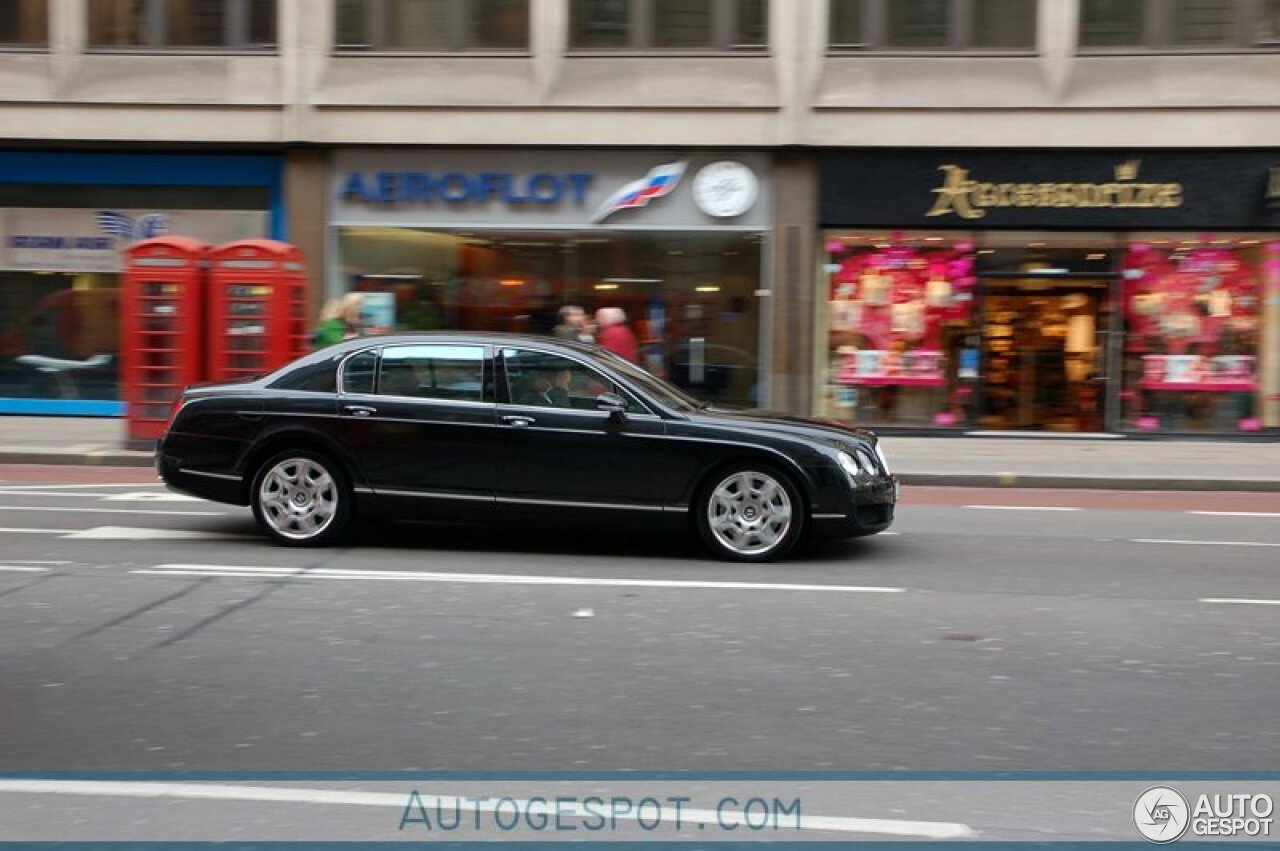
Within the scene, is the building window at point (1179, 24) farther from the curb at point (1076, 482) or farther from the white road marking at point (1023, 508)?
the white road marking at point (1023, 508)

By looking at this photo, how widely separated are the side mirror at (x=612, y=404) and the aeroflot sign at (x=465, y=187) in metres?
10.9

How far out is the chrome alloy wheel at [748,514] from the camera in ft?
29.7

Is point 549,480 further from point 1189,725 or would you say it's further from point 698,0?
point 698,0

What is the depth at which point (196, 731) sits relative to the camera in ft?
17.2

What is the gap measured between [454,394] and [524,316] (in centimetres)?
1063

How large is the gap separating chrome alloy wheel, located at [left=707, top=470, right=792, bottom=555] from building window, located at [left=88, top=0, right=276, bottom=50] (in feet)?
45.3

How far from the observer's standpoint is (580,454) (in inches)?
360

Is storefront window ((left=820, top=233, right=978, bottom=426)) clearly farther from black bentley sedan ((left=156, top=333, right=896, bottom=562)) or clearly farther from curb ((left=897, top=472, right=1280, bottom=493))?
black bentley sedan ((left=156, top=333, right=896, bottom=562))

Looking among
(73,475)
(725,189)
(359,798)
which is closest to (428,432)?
(359,798)

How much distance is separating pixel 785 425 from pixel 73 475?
29.4ft

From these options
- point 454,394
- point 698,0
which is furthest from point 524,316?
point 454,394

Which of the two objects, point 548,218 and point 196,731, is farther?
point 548,218

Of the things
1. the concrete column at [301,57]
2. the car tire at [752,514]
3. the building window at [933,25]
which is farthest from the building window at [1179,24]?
the car tire at [752,514]

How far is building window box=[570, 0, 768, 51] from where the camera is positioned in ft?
63.4
